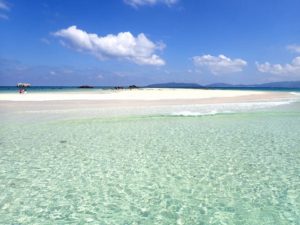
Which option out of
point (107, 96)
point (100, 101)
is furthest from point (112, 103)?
point (107, 96)

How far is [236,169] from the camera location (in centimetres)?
765

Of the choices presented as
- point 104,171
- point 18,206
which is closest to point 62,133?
point 104,171

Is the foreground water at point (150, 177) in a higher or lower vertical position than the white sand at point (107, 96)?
lower

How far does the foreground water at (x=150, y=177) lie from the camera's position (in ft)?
17.1

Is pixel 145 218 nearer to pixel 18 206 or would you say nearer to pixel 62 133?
pixel 18 206

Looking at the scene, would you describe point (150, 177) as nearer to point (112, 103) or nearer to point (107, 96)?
point (112, 103)

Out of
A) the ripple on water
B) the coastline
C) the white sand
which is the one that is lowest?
the ripple on water

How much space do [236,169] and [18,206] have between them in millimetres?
4868

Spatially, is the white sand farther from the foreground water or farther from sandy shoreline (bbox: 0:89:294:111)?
the foreground water

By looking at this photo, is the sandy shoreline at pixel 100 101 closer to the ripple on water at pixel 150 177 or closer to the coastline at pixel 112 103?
the coastline at pixel 112 103

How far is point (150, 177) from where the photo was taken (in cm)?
712

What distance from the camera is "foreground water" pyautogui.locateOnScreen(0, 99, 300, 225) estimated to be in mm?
5211

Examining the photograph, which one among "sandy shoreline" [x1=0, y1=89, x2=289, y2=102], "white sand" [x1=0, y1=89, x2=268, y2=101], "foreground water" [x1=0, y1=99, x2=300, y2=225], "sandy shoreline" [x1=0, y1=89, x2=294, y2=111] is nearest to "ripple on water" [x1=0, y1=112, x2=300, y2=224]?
"foreground water" [x1=0, y1=99, x2=300, y2=225]

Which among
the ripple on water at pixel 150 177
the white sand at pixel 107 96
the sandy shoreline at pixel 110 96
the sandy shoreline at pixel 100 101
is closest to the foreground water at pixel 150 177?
the ripple on water at pixel 150 177
